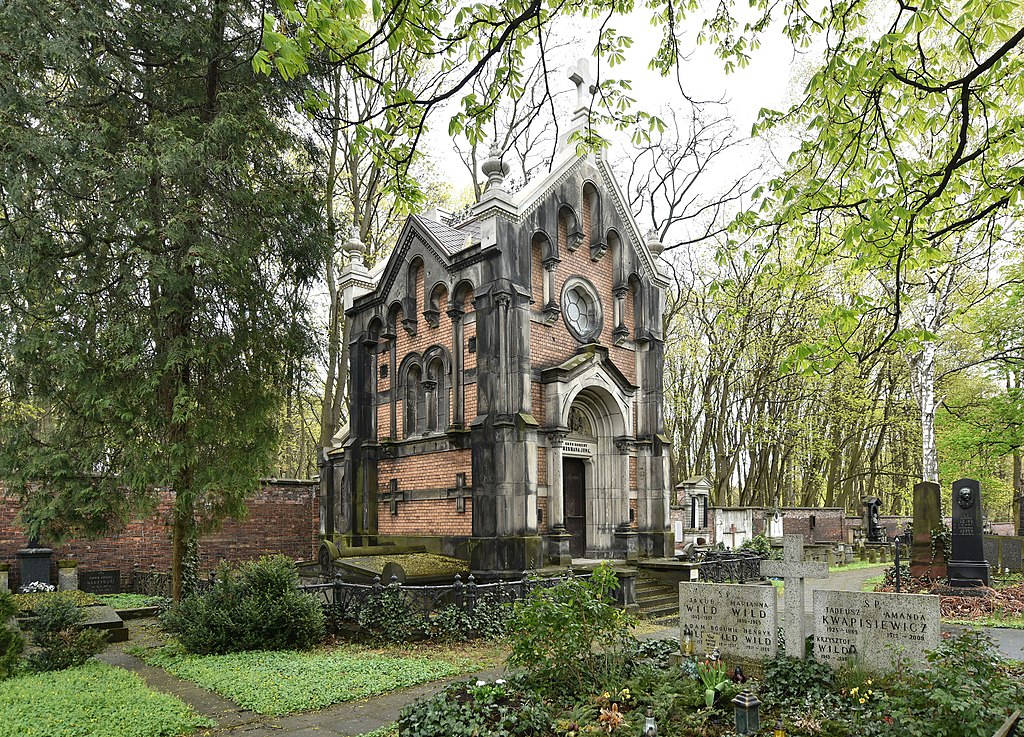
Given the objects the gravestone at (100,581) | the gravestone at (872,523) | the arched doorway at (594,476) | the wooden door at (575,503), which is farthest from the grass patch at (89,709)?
the gravestone at (872,523)

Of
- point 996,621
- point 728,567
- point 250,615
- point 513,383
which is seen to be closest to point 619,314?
point 513,383

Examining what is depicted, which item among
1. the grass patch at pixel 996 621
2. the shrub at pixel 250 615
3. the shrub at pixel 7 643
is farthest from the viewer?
the grass patch at pixel 996 621

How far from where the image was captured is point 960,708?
518 cm

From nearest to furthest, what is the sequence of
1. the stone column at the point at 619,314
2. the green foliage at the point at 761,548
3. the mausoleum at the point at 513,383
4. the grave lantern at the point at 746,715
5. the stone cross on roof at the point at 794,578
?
the grave lantern at the point at 746,715 → the stone cross on roof at the point at 794,578 → the mausoleum at the point at 513,383 → the stone column at the point at 619,314 → the green foliage at the point at 761,548

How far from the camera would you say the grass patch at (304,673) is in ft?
26.7

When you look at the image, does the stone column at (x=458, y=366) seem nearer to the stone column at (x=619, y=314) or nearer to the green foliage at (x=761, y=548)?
the stone column at (x=619, y=314)

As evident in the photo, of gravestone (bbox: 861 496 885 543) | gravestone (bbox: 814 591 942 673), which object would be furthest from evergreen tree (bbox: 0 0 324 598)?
gravestone (bbox: 861 496 885 543)

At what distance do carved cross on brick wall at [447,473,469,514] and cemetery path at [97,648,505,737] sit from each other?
6.43m

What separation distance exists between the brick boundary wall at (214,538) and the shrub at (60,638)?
5.62 meters

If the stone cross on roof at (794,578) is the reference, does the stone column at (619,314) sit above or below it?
above

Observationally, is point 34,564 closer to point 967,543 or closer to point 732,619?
point 732,619

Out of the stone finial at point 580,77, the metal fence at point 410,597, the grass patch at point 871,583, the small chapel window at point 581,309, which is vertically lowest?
the grass patch at point 871,583

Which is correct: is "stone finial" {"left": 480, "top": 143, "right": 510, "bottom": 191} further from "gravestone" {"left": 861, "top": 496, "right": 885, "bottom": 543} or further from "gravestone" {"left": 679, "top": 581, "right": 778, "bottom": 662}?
"gravestone" {"left": 861, "top": 496, "right": 885, "bottom": 543}

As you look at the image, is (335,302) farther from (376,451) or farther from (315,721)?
(315,721)
